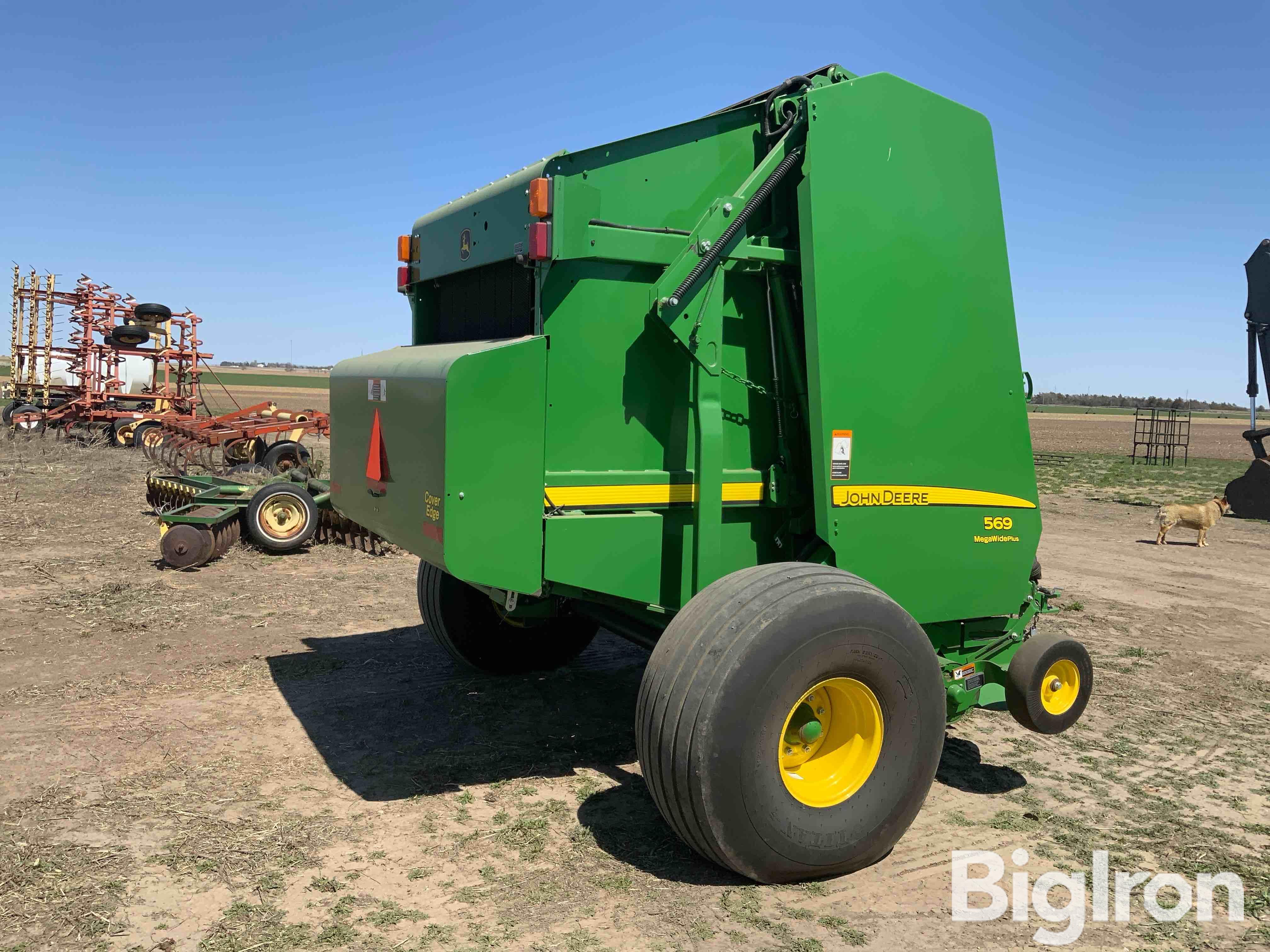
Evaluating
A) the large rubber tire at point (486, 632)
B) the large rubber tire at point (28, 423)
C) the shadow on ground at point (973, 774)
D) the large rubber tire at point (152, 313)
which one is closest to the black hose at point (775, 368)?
the shadow on ground at point (973, 774)

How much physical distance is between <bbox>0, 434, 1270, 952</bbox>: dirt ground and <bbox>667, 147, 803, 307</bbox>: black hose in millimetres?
2273

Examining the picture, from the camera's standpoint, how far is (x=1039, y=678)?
4.42m

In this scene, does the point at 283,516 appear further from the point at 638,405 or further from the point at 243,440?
the point at 638,405

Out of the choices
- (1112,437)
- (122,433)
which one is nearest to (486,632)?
(122,433)

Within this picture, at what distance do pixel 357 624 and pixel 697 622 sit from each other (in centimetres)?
468

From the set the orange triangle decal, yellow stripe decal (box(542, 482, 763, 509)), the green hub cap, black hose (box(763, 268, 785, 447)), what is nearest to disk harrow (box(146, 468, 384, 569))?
the orange triangle decal

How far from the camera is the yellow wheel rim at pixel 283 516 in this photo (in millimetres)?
9812

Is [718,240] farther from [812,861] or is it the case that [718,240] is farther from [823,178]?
[812,861]

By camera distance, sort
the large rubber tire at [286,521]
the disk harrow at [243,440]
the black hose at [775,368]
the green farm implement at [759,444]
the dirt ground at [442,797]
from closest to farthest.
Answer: the dirt ground at [442,797], the green farm implement at [759,444], the black hose at [775,368], the large rubber tire at [286,521], the disk harrow at [243,440]

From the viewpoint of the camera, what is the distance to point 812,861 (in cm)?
345

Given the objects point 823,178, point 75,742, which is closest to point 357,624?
point 75,742

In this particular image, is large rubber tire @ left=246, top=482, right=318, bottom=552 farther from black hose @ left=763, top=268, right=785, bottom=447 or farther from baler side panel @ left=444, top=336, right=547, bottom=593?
black hose @ left=763, top=268, right=785, bottom=447

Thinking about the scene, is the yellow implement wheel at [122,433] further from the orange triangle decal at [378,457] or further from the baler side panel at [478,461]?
the baler side panel at [478,461]

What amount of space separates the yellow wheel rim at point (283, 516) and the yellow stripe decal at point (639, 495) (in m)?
6.97
